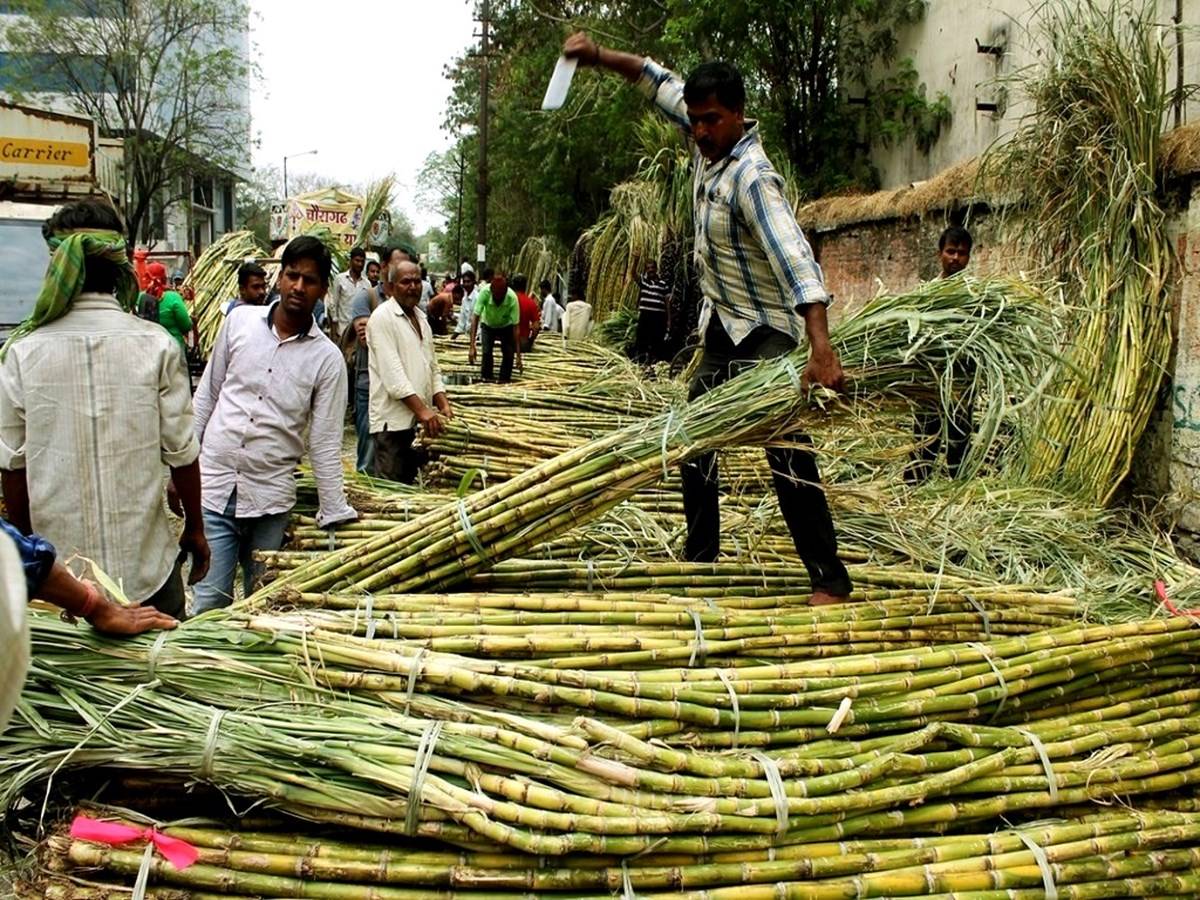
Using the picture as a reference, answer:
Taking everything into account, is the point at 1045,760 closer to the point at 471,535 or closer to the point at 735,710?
the point at 735,710

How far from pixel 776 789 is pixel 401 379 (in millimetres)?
3139

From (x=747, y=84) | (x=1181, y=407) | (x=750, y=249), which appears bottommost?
(x=1181, y=407)

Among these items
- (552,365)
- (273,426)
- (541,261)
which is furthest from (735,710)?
(541,261)

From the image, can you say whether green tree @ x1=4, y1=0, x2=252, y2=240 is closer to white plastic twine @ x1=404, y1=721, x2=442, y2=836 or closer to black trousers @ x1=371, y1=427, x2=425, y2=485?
black trousers @ x1=371, y1=427, x2=425, y2=485

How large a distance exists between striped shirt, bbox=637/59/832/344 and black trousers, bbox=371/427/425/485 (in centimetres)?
201

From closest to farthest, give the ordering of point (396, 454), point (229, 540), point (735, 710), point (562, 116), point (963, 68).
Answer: point (735, 710) → point (229, 540) → point (396, 454) → point (963, 68) → point (562, 116)

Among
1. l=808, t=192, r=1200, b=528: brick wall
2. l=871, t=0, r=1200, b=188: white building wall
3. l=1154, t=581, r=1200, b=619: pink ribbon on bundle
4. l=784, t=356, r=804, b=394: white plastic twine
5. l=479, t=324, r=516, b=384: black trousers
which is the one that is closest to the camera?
l=784, t=356, r=804, b=394: white plastic twine

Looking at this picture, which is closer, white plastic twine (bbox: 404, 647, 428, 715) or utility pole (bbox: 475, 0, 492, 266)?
white plastic twine (bbox: 404, 647, 428, 715)

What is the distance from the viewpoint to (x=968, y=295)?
2934mm

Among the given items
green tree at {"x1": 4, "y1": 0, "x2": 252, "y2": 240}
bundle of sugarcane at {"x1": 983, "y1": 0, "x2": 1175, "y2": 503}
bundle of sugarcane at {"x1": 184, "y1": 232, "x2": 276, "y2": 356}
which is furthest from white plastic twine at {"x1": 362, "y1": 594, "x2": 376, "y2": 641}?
green tree at {"x1": 4, "y1": 0, "x2": 252, "y2": 240}

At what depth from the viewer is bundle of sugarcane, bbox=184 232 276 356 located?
1087 centimetres

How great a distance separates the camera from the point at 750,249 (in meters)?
3.17

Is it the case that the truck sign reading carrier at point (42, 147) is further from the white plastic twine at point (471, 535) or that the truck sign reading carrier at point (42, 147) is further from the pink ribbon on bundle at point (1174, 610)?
the pink ribbon on bundle at point (1174, 610)

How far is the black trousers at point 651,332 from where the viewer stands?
36.4 feet
